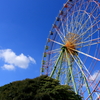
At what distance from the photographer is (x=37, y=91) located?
15.5 metres

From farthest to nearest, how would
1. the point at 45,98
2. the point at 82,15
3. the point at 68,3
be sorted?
the point at 68,3 < the point at 82,15 < the point at 45,98

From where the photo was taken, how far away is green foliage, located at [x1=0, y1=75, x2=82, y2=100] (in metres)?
14.7

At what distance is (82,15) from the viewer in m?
23.4

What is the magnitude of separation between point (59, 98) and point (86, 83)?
18.8 ft

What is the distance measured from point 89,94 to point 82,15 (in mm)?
10713

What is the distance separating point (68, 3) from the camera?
2614 centimetres

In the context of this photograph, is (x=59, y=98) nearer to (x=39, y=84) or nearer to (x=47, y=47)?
(x=39, y=84)

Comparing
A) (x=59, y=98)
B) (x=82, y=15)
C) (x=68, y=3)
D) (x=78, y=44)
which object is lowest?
(x=59, y=98)

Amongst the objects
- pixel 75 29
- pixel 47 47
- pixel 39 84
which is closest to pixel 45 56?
pixel 47 47

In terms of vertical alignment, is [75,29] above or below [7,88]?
above

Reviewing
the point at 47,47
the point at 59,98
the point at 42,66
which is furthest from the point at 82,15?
the point at 59,98

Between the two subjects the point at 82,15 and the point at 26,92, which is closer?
the point at 26,92

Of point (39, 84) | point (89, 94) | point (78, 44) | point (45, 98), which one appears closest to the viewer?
point (45, 98)

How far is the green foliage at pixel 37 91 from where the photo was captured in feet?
48.3
